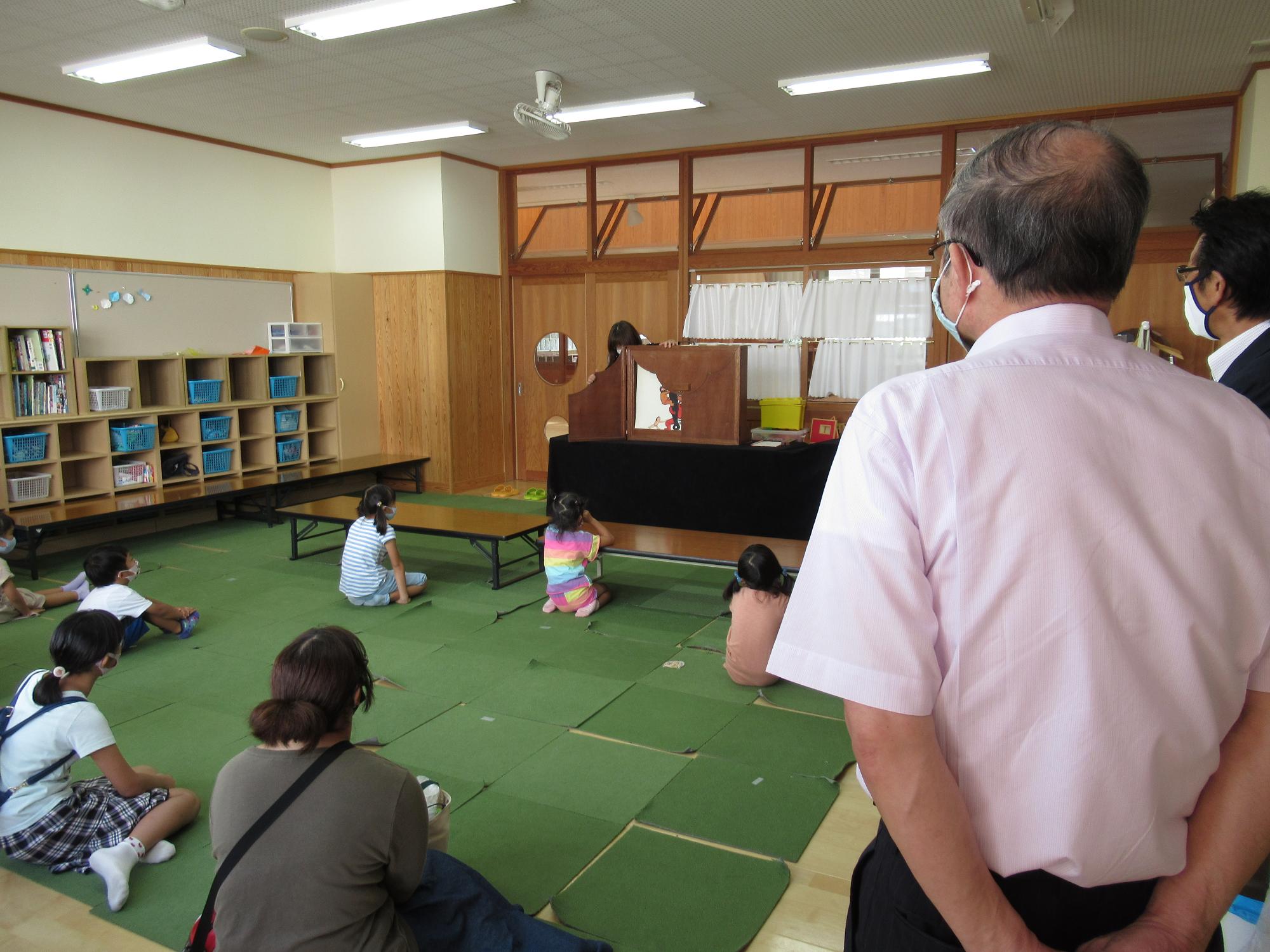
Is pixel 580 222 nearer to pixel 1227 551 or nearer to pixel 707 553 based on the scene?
pixel 707 553

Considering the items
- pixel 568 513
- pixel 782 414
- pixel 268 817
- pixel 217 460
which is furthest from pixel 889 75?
pixel 217 460

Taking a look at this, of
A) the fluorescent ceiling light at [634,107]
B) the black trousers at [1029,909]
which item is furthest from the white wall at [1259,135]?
the black trousers at [1029,909]

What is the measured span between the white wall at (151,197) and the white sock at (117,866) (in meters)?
5.37

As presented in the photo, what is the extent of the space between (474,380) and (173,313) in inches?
107

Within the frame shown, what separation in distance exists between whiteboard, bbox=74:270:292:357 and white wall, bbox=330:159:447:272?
0.82 metres

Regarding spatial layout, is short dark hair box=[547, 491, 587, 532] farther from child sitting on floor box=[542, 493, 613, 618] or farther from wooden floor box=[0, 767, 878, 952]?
wooden floor box=[0, 767, 878, 952]

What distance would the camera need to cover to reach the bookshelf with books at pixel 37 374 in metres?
5.98

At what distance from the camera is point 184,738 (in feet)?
11.3

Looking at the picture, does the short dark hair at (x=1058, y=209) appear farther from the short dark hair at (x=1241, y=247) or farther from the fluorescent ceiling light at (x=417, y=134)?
the fluorescent ceiling light at (x=417, y=134)

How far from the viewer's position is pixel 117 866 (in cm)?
245

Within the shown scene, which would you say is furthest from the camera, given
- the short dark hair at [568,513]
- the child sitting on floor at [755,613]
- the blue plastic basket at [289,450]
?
the blue plastic basket at [289,450]

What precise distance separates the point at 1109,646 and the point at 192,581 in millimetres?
5856

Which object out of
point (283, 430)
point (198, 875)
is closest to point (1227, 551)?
point (198, 875)

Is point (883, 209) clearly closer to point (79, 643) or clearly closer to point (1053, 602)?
point (79, 643)
